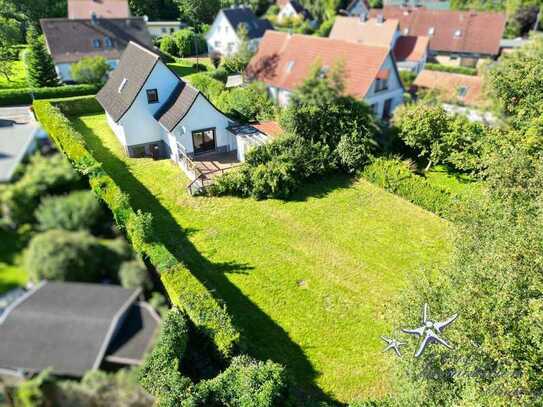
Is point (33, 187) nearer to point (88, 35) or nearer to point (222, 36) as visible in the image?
point (88, 35)

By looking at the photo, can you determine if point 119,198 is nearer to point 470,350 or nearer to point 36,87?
point 470,350

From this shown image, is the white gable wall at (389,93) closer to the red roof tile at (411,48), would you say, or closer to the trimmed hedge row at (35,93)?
the red roof tile at (411,48)

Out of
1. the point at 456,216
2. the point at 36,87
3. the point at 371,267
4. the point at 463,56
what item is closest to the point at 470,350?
the point at 456,216

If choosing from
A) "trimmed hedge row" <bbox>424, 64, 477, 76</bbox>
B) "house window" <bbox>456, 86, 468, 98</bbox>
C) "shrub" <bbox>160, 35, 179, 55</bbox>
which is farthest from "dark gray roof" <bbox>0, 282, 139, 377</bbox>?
"trimmed hedge row" <bbox>424, 64, 477, 76</bbox>

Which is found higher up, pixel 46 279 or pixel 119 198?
pixel 46 279

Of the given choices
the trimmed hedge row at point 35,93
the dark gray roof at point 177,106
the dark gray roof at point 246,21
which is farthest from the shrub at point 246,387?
the dark gray roof at point 246,21

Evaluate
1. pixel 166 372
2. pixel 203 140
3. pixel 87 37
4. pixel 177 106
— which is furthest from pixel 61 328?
pixel 87 37

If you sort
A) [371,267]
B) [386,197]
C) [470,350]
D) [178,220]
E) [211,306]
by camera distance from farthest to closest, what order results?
[386,197] < [178,220] < [371,267] < [211,306] < [470,350]

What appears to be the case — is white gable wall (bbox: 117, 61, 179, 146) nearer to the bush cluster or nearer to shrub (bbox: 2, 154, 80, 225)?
the bush cluster
